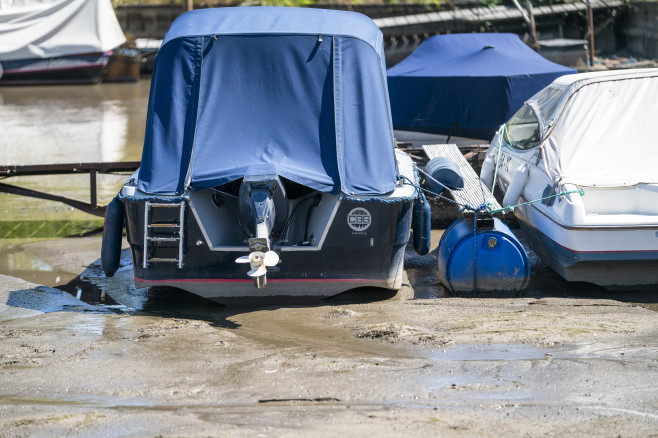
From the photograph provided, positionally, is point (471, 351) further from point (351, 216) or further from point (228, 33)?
point (228, 33)

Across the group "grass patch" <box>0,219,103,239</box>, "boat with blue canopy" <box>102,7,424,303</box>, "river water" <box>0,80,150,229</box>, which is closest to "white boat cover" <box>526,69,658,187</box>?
"boat with blue canopy" <box>102,7,424,303</box>

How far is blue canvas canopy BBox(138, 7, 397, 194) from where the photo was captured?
792 centimetres

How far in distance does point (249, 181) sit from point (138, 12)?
22.4 meters

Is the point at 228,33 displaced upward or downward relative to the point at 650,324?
upward

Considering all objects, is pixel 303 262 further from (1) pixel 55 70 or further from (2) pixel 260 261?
(1) pixel 55 70

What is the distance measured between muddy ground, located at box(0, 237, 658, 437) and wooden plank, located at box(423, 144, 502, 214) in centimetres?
96

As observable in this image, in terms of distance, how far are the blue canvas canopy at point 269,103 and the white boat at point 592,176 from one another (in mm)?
1699

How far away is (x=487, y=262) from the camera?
8.02m

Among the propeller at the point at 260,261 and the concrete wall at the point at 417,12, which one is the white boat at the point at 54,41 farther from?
the propeller at the point at 260,261

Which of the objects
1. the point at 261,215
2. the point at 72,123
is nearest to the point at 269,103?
the point at 261,215

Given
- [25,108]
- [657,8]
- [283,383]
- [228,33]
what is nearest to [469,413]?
[283,383]

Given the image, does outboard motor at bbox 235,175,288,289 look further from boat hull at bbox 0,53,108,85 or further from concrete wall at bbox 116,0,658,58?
concrete wall at bbox 116,0,658,58

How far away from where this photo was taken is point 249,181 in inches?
292

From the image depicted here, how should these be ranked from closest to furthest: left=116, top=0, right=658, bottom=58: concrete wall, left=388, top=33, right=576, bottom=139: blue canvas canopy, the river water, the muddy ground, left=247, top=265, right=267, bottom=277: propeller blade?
the muddy ground
left=247, top=265, right=267, bottom=277: propeller blade
the river water
left=388, top=33, right=576, bottom=139: blue canvas canopy
left=116, top=0, right=658, bottom=58: concrete wall
